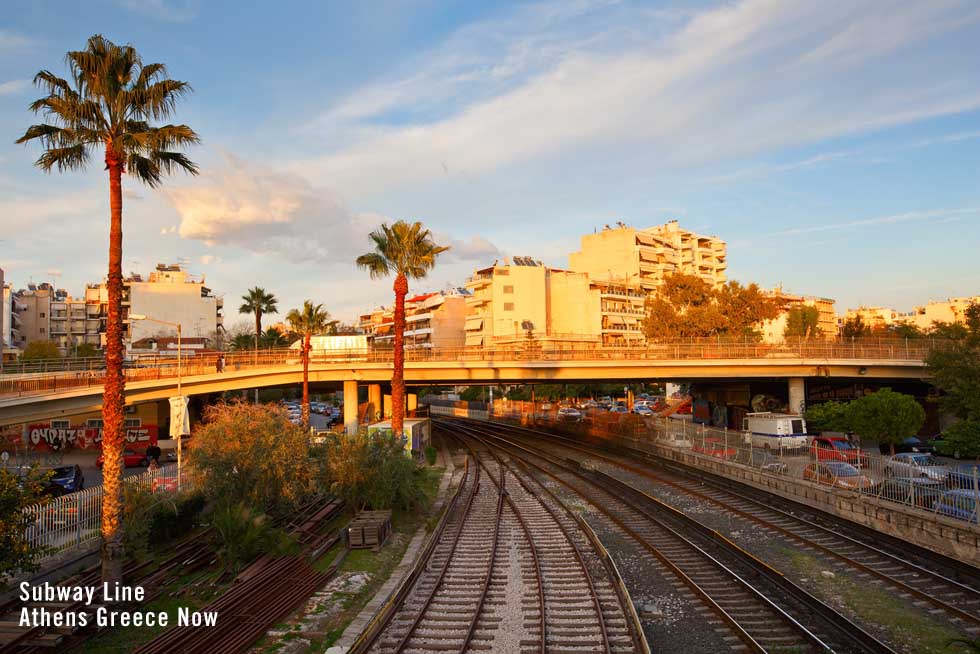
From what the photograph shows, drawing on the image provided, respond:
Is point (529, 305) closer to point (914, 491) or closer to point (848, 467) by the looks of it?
point (848, 467)

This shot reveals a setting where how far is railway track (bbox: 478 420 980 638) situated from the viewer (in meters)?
12.7

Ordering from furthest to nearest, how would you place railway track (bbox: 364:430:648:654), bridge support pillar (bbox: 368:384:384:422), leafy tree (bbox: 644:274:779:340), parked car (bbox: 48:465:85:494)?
leafy tree (bbox: 644:274:779:340)
bridge support pillar (bbox: 368:384:384:422)
parked car (bbox: 48:465:85:494)
railway track (bbox: 364:430:648:654)

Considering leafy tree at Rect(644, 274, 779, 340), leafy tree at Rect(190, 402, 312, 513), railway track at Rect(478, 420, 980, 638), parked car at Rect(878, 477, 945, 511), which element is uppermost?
leafy tree at Rect(644, 274, 779, 340)

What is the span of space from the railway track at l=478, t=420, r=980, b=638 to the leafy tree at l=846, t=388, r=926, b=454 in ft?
27.7

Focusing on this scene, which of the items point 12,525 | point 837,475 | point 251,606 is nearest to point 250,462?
point 251,606

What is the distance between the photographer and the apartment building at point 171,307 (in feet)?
315

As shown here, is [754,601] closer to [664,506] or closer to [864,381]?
[664,506]

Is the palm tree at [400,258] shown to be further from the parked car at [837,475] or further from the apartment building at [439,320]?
the apartment building at [439,320]

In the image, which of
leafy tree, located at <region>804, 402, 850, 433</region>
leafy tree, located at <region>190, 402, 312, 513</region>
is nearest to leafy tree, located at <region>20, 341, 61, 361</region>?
leafy tree, located at <region>190, 402, 312, 513</region>

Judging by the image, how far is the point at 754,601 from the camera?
509 inches

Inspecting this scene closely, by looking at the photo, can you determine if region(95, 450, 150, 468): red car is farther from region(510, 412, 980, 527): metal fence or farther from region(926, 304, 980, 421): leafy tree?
region(926, 304, 980, 421): leafy tree

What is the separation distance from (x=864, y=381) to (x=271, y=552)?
171ft

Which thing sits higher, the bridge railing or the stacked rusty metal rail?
the bridge railing

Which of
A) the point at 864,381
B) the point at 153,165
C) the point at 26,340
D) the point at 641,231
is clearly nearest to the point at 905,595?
the point at 153,165
